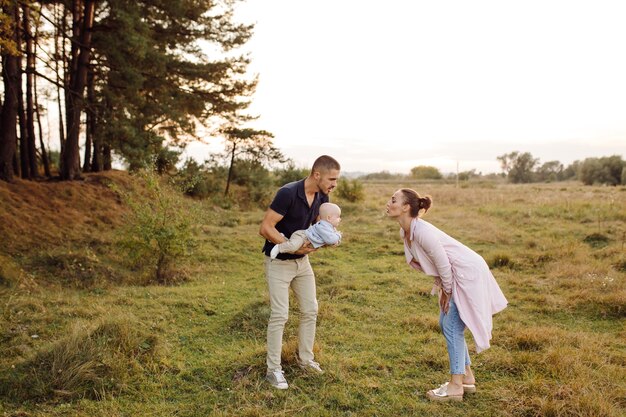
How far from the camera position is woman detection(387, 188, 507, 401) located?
3939mm

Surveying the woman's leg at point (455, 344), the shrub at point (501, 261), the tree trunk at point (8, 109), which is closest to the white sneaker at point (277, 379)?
the woman's leg at point (455, 344)

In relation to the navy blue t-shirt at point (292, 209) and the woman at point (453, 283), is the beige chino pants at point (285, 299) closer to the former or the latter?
the navy blue t-shirt at point (292, 209)

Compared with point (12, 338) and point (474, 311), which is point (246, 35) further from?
point (474, 311)

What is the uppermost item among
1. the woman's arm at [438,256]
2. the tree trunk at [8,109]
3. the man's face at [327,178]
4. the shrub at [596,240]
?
the tree trunk at [8,109]

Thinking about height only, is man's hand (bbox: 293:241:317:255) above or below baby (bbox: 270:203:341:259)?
below

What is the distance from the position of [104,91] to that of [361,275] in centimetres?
851

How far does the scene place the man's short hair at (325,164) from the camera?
4094 mm

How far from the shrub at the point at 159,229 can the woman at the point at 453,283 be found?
18.9 feet

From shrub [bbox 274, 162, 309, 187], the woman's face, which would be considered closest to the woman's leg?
the woman's face

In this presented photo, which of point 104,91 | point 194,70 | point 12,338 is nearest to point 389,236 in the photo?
point 194,70

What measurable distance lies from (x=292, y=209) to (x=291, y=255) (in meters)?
0.42

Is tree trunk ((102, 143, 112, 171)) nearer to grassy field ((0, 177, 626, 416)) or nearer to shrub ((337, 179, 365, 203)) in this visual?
grassy field ((0, 177, 626, 416))

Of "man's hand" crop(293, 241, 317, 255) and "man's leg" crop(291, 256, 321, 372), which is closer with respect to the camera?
"man's hand" crop(293, 241, 317, 255)

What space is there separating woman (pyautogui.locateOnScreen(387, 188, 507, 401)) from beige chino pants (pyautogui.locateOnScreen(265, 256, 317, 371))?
3.36 feet
